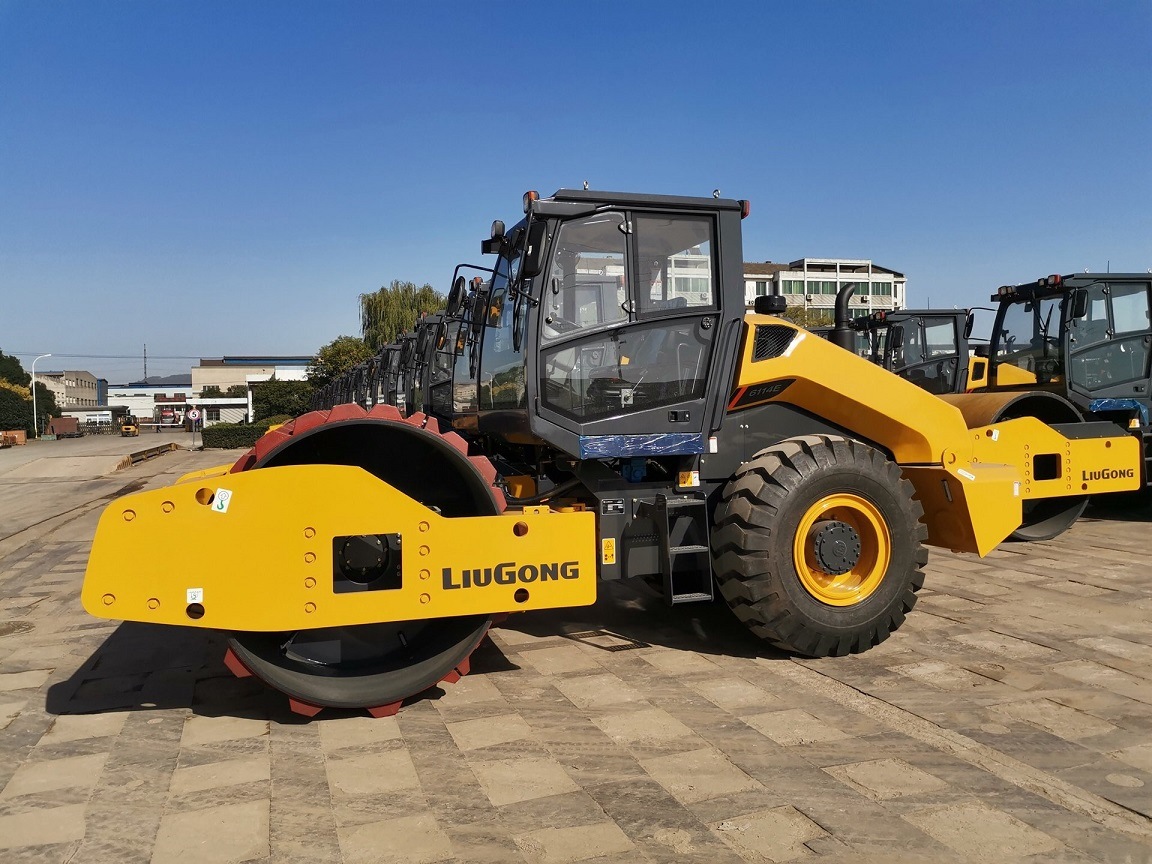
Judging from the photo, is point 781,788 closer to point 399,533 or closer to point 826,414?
point 399,533

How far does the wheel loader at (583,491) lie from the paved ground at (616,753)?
0.91 feet

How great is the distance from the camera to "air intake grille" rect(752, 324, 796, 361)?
211 inches

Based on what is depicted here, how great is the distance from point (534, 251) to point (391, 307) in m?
44.2

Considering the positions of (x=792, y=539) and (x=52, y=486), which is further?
(x=52, y=486)

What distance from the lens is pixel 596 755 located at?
12.4 feet

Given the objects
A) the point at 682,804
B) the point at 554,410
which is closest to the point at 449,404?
the point at 554,410

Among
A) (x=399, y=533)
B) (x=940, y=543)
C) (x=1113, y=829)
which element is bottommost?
(x=1113, y=829)

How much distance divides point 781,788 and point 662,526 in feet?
5.74

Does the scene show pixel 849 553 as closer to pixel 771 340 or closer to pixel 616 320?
pixel 771 340

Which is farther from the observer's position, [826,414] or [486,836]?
[826,414]

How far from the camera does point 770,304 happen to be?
16.9 ft

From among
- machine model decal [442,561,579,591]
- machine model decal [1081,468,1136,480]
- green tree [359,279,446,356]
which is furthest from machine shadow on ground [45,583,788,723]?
green tree [359,279,446,356]

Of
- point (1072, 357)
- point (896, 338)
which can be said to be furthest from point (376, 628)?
point (896, 338)

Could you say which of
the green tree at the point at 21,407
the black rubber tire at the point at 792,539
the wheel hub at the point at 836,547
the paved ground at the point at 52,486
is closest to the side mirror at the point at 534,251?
the black rubber tire at the point at 792,539
